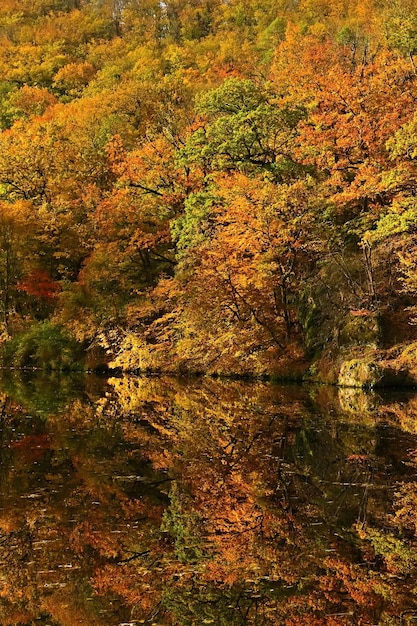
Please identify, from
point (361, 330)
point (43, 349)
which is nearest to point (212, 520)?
point (361, 330)

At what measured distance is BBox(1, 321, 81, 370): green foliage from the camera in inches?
1358

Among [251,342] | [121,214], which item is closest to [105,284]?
[121,214]

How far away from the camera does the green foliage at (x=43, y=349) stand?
113 ft

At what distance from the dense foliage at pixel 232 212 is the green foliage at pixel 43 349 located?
618 mm

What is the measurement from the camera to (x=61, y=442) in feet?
45.0

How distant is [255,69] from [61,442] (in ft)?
125

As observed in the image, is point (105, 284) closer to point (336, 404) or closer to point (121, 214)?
point (121, 214)

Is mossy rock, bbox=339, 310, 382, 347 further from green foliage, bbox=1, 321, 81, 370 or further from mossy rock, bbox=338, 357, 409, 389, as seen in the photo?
green foliage, bbox=1, 321, 81, 370

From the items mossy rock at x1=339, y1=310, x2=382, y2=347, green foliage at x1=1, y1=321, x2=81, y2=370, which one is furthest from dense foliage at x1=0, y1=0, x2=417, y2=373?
green foliage at x1=1, y1=321, x2=81, y2=370

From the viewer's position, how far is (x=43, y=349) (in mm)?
34906

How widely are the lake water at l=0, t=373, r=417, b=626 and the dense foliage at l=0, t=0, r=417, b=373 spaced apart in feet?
30.3

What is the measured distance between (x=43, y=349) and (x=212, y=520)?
27820mm

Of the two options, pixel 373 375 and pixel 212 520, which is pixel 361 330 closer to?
pixel 373 375

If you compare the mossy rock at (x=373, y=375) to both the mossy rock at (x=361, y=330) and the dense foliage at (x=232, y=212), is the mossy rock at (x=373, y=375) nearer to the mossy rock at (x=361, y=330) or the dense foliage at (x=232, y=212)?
the mossy rock at (x=361, y=330)
